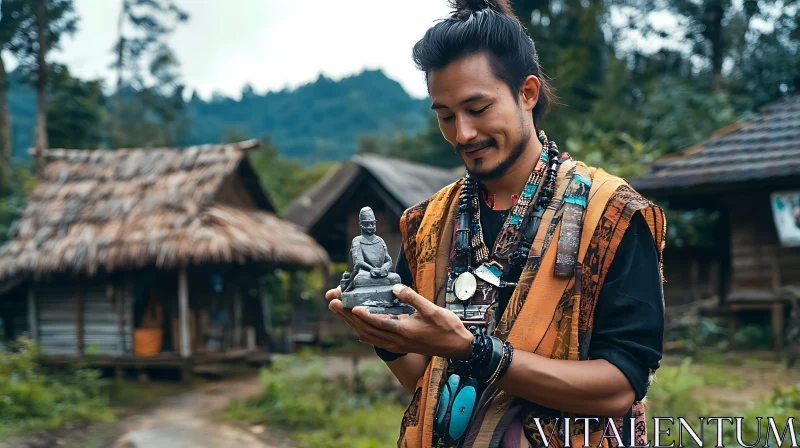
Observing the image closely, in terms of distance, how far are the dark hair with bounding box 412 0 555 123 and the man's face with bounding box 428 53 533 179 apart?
2cm

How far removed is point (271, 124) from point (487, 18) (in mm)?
72291

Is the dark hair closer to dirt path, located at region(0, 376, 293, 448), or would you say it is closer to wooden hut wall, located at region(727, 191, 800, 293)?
dirt path, located at region(0, 376, 293, 448)

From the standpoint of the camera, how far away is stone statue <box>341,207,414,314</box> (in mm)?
1901

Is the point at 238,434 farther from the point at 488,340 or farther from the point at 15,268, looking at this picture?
the point at 488,340

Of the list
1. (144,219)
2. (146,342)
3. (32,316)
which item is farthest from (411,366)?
(32,316)

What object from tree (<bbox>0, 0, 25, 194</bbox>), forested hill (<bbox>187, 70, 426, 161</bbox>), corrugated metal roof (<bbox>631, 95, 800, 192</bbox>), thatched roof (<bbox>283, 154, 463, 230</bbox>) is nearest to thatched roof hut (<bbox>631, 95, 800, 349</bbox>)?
corrugated metal roof (<bbox>631, 95, 800, 192</bbox>)

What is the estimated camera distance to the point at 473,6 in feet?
6.57

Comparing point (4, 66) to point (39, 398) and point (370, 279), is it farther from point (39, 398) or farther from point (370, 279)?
point (370, 279)

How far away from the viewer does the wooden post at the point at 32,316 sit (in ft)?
45.5

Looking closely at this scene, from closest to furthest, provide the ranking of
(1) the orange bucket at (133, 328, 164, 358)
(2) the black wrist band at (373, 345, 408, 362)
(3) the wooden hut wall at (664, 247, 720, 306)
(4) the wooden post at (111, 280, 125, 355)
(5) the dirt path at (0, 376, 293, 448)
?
(2) the black wrist band at (373, 345, 408, 362), (5) the dirt path at (0, 376, 293, 448), (3) the wooden hut wall at (664, 247, 720, 306), (1) the orange bucket at (133, 328, 164, 358), (4) the wooden post at (111, 280, 125, 355)

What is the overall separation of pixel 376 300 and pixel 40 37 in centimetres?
1880

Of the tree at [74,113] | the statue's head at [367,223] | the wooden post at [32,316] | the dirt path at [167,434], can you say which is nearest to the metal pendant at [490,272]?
the statue's head at [367,223]

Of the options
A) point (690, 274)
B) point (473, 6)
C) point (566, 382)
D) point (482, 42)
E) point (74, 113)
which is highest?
point (74, 113)

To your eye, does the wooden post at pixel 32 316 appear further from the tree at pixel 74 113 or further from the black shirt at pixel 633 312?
the black shirt at pixel 633 312
